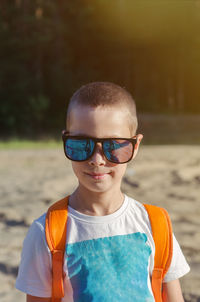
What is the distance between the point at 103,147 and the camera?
4.93 feet

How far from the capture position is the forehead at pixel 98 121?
1504mm

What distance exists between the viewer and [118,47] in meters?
25.6

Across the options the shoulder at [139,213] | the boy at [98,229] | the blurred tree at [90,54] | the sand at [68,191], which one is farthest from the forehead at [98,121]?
the blurred tree at [90,54]

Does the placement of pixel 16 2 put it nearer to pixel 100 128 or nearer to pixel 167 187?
pixel 167 187

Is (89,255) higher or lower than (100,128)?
lower

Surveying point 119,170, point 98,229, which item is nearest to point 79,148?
point 119,170

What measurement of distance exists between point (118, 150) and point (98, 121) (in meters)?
0.11

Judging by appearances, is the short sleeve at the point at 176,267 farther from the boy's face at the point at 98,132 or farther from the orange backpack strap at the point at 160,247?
the boy's face at the point at 98,132

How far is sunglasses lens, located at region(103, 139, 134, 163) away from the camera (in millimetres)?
1502

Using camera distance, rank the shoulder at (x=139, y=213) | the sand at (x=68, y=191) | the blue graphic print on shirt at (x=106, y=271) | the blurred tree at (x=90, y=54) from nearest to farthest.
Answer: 1. the blue graphic print on shirt at (x=106, y=271)
2. the shoulder at (x=139, y=213)
3. the sand at (x=68, y=191)
4. the blurred tree at (x=90, y=54)

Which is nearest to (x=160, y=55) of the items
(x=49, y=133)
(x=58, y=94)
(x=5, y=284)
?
(x=58, y=94)

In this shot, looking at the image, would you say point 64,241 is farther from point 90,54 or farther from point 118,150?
point 90,54

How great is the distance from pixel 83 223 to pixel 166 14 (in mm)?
25759

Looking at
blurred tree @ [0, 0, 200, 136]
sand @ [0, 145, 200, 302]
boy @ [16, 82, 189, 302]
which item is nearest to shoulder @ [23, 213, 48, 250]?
boy @ [16, 82, 189, 302]
